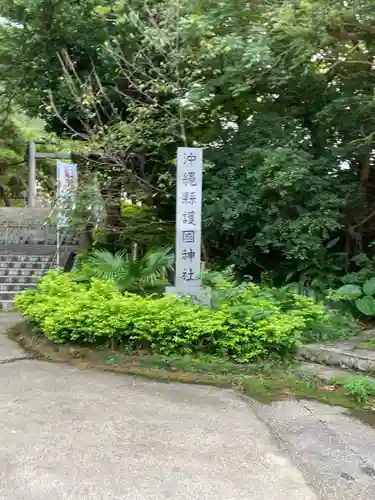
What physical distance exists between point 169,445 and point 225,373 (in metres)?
1.96

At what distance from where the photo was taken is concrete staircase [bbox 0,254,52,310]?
10695 millimetres

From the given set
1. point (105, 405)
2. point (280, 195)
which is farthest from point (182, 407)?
point (280, 195)

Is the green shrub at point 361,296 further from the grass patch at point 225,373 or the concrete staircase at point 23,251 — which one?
the concrete staircase at point 23,251

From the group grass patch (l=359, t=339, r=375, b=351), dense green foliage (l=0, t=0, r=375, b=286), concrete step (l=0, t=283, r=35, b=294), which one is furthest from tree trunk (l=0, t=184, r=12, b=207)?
grass patch (l=359, t=339, r=375, b=351)

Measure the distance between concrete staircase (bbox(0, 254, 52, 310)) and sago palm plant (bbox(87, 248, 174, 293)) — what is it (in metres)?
3.19

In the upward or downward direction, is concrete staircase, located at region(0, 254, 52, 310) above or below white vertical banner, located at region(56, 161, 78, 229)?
below

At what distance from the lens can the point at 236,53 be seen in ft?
25.0

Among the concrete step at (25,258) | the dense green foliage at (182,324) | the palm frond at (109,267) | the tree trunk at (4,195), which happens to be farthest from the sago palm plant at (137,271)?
the tree trunk at (4,195)

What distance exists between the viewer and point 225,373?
5.52 m

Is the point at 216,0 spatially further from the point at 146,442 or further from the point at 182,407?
the point at 146,442

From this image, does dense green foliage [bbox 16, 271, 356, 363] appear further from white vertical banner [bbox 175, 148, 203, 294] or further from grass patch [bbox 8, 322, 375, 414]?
white vertical banner [bbox 175, 148, 203, 294]

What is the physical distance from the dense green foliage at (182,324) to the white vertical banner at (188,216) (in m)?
0.52

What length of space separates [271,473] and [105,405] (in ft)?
5.71

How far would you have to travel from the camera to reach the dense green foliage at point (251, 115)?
733 cm
